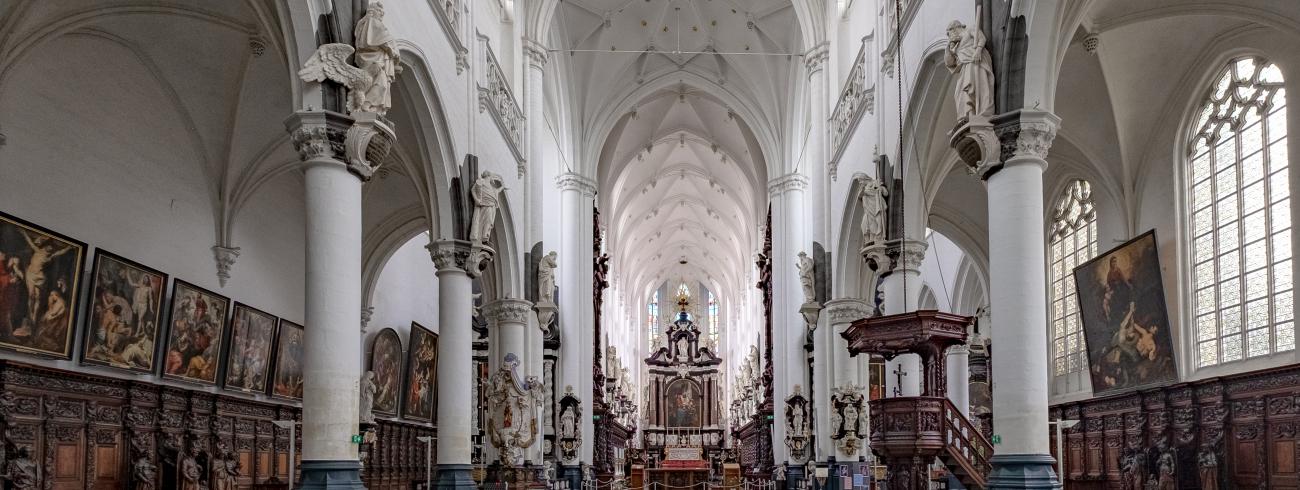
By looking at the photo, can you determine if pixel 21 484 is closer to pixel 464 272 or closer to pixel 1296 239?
pixel 464 272

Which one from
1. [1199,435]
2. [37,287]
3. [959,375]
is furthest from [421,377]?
[1199,435]

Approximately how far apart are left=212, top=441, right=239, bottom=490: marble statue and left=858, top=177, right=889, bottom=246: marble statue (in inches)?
425

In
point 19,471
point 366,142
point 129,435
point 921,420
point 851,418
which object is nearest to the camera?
point 366,142

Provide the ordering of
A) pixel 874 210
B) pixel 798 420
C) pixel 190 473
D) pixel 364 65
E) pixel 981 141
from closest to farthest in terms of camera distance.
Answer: pixel 364 65, pixel 981 141, pixel 190 473, pixel 874 210, pixel 798 420

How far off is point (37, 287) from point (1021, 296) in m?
11.3

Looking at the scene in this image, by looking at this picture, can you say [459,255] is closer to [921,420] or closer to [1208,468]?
[921,420]

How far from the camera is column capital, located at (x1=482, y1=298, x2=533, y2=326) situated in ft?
71.1

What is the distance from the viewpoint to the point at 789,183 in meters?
33.5

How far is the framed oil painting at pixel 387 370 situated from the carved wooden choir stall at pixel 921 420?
12867 mm

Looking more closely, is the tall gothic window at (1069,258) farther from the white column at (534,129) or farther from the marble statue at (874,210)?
the white column at (534,129)

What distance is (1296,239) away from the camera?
14.4m

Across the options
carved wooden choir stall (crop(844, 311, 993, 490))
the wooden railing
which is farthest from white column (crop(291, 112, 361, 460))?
the wooden railing

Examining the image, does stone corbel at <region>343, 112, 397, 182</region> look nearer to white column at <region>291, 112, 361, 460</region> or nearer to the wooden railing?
white column at <region>291, 112, 361, 460</region>

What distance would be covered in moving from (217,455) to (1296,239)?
15905mm
